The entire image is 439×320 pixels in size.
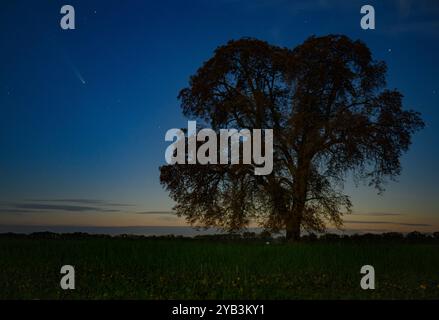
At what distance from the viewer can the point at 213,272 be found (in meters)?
16.6

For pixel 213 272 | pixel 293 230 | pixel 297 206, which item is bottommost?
pixel 213 272

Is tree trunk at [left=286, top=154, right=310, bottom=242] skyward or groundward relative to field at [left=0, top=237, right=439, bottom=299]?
skyward

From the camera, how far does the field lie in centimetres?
1353

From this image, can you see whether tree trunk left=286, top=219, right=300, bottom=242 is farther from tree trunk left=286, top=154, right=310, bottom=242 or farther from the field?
the field

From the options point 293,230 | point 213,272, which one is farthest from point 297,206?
point 213,272

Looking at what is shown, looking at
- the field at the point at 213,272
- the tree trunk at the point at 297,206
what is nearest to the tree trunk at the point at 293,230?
the tree trunk at the point at 297,206

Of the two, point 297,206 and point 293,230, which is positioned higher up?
point 297,206

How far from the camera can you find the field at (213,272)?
1353cm

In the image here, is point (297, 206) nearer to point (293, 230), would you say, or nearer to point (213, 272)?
point (293, 230)

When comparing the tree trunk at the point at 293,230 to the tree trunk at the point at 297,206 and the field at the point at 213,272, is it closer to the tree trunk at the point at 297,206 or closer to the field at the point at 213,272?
the tree trunk at the point at 297,206

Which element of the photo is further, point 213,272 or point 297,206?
point 297,206

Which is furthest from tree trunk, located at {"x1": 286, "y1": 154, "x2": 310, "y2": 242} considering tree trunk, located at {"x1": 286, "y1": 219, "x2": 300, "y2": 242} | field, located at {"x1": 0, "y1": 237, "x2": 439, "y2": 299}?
field, located at {"x1": 0, "y1": 237, "x2": 439, "y2": 299}
